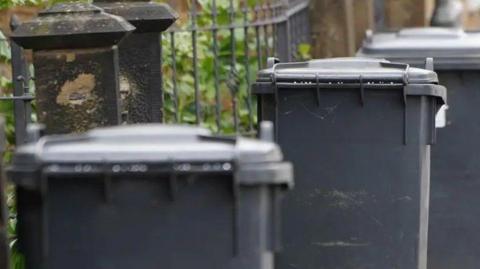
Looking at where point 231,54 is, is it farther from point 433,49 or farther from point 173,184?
point 173,184

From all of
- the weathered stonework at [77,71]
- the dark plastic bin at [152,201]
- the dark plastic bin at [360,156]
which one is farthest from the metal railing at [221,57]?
the dark plastic bin at [152,201]

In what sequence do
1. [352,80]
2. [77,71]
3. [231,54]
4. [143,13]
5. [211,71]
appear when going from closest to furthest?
1. [352,80]
2. [77,71]
3. [143,13]
4. [231,54]
5. [211,71]

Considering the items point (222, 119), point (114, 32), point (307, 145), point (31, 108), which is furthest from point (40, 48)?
point (222, 119)

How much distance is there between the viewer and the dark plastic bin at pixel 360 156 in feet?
16.4

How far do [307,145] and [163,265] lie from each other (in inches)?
63.5

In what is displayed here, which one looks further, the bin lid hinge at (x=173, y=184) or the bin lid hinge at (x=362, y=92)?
the bin lid hinge at (x=362, y=92)

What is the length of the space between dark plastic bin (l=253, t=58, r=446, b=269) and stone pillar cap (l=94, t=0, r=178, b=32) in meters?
1.17

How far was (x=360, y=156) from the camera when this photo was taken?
499 cm

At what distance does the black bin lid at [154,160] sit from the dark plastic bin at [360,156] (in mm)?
1499

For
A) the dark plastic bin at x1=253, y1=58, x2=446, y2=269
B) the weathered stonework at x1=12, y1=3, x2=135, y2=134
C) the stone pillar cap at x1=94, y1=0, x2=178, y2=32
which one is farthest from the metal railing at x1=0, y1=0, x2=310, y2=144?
the dark plastic bin at x1=253, y1=58, x2=446, y2=269

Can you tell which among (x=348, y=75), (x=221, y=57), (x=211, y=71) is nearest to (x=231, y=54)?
(x=211, y=71)

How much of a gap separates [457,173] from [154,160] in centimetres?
322

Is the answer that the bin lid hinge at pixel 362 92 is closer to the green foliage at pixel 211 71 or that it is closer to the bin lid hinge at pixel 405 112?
the bin lid hinge at pixel 405 112

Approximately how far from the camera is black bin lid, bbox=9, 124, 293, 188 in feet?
11.3
